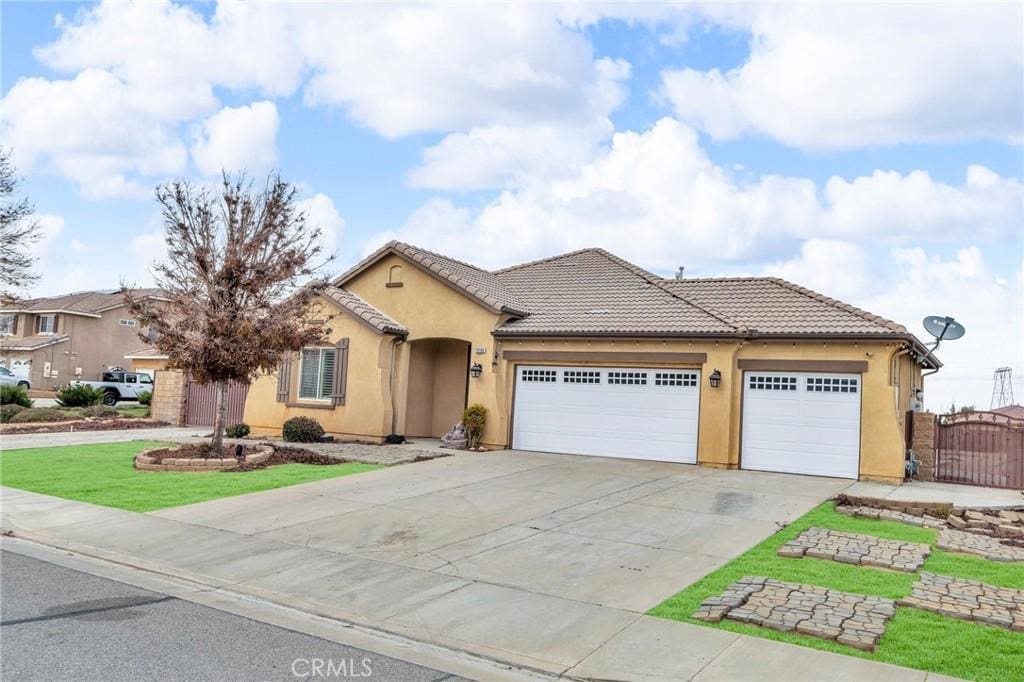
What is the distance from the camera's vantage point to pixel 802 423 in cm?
1723

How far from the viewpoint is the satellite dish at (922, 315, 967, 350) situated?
62.2 feet

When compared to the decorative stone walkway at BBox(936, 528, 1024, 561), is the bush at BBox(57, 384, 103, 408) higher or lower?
higher

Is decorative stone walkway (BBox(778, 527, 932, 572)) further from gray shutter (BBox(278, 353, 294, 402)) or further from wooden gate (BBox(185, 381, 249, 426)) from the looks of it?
wooden gate (BBox(185, 381, 249, 426))

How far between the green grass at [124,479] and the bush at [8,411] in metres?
7.96

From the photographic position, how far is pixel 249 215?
53.7 ft

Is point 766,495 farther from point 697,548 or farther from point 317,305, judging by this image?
point 317,305

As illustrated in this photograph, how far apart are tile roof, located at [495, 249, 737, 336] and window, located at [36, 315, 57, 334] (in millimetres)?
33922

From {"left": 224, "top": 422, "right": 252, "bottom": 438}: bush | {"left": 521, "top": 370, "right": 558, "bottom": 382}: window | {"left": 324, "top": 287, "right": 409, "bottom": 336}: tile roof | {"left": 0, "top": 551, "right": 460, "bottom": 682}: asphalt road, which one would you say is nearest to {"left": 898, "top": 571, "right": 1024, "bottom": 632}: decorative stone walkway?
{"left": 0, "top": 551, "right": 460, "bottom": 682}: asphalt road

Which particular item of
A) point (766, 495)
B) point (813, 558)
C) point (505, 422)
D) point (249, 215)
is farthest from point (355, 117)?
point (813, 558)

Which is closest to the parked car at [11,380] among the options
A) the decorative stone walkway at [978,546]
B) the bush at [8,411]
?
the bush at [8,411]

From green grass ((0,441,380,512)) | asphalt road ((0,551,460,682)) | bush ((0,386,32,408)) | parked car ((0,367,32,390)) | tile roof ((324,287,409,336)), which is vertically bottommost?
asphalt road ((0,551,460,682))

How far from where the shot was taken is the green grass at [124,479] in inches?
497

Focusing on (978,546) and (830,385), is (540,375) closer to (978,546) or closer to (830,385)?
(830,385)

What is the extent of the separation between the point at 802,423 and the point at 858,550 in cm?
804
